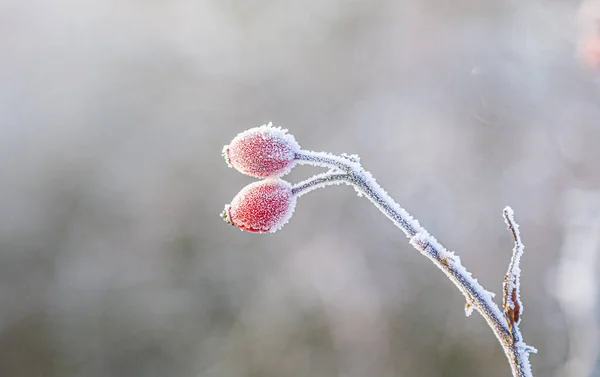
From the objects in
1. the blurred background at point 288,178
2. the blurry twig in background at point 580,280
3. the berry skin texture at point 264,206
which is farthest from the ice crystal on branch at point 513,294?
the blurred background at point 288,178

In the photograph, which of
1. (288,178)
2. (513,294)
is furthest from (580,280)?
(513,294)

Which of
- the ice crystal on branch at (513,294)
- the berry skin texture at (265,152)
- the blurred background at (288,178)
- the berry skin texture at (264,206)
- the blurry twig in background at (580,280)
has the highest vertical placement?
the blurred background at (288,178)

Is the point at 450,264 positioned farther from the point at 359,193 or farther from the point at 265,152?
the point at 265,152

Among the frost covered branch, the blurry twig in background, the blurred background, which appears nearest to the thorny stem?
the frost covered branch

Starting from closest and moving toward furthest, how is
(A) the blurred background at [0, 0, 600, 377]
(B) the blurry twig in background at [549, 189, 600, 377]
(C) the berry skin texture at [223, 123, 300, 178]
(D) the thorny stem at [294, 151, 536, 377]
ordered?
(D) the thorny stem at [294, 151, 536, 377] → (C) the berry skin texture at [223, 123, 300, 178] → (B) the blurry twig in background at [549, 189, 600, 377] → (A) the blurred background at [0, 0, 600, 377]

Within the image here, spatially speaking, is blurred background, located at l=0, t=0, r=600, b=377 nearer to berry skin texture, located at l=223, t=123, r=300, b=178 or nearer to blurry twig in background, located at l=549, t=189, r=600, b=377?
blurry twig in background, located at l=549, t=189, r=600, b=377

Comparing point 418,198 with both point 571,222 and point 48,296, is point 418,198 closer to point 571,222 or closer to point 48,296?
point 571,222

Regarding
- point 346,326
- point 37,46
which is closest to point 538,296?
point 346,326

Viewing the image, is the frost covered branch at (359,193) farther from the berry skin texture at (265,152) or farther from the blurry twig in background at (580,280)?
the blurry twig in background at (580,280)

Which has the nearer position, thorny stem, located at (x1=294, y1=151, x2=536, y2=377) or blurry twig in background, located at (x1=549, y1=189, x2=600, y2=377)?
thorny stem, located at (x1=294, y1=151, x2=536, y2=377)
